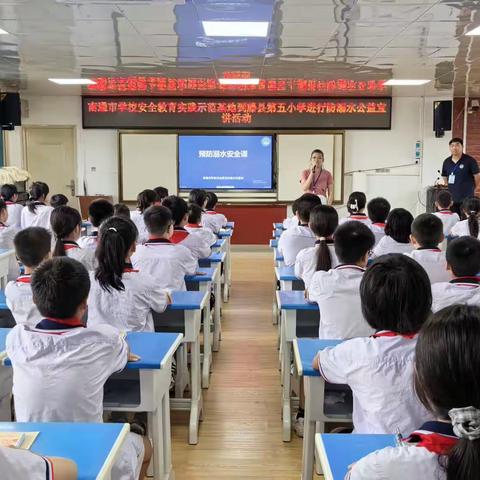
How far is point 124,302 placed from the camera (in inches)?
108

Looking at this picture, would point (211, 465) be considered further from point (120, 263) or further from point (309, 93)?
point (309, 93)

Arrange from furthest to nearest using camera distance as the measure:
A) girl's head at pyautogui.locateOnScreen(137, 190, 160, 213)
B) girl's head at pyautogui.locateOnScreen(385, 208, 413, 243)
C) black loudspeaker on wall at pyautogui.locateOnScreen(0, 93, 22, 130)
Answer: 1. black loudspeaker on wall at pyautogui.locateOnScreen(0, 93, 22, 130)
2. girl's head at pyautogui.locateOnScreen(137, 190, 160, 213)
3. girl's head at pyautogui.locateOnScreen(385, 208, 413, 243)

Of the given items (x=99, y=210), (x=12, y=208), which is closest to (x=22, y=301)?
(x=99, y=210)

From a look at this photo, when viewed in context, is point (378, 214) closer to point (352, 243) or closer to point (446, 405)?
point (352, 243)

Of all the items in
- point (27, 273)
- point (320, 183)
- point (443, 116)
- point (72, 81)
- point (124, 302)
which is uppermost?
point (72, 81)

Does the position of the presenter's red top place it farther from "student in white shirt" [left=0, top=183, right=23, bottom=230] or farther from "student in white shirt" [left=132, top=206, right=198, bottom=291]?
"student in white shirt" [left=132, top=206, right=198, bottom=291]

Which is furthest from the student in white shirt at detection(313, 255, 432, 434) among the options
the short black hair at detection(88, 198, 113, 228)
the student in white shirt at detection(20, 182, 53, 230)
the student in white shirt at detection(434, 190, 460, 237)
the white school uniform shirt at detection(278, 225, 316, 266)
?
the student in white shirt at detection(20, 182, 53, 230)

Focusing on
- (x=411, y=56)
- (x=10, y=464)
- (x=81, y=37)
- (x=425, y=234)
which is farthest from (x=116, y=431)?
(x=411, y=56)

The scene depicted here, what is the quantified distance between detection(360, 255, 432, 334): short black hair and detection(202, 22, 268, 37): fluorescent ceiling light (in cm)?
323

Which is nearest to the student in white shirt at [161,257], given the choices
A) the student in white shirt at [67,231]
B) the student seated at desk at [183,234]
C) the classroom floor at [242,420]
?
the student in white shirt at [67,231]

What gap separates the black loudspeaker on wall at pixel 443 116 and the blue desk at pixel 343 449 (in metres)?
8.44

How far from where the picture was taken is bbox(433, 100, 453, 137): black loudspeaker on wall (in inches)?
361

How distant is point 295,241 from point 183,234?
0.86 m

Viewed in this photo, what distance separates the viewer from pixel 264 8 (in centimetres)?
399
